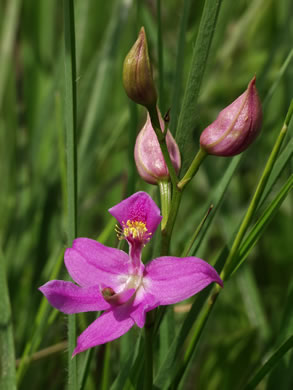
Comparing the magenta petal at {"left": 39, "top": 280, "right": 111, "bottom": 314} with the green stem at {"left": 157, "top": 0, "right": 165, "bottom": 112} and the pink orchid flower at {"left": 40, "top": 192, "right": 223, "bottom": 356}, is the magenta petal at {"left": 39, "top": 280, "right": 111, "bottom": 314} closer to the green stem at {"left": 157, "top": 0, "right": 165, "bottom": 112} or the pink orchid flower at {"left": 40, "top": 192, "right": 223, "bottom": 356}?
the pink orchid flower at {"left": 40, "top": 192, "right": 223, "bottom": 356}

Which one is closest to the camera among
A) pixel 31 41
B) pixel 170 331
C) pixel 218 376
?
pixel 170 331

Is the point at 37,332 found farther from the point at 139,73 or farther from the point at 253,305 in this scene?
the point at 253,305

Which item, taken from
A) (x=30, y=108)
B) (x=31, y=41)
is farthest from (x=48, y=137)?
(x=31, y=41)

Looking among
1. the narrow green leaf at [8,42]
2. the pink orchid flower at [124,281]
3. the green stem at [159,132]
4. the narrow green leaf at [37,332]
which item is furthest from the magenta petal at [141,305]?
the narrow green leaf at [8,42]

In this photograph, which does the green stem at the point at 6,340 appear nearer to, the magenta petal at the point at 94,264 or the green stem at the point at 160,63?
the magenta petal at the point at 94,264

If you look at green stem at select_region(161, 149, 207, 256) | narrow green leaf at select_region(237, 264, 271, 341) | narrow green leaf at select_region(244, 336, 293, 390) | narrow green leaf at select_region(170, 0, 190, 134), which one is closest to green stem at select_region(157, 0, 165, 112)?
narrow green leaf at select_region(170, 0, 190, 134)

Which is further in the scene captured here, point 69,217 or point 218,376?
point 218,376

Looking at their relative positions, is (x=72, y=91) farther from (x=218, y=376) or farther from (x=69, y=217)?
(x=218, y=376)

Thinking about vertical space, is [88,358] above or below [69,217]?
below
